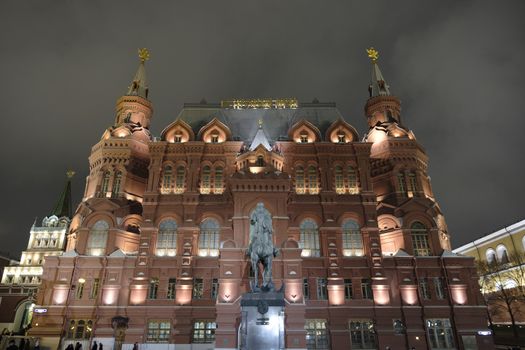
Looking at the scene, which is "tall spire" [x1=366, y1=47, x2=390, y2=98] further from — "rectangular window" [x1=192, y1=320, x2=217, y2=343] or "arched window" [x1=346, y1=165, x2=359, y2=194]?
"rectangular window" [x1=192, y1=320, x2=217, y2=343]

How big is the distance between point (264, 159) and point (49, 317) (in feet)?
82.1

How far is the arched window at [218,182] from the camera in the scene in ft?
139

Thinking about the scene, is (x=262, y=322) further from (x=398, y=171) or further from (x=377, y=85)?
(x=377, y=85)

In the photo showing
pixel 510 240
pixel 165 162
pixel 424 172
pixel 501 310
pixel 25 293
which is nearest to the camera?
pixel 165 162

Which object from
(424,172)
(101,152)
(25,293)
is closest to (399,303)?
(424,172)

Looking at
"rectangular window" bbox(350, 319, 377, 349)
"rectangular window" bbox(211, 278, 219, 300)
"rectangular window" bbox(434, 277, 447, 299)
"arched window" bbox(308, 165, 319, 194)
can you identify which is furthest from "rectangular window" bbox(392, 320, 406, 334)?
"rectangular window" bbox(211, 278, 219, 300)

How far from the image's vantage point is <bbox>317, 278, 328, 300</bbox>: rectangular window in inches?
1442

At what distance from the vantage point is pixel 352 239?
130 ft

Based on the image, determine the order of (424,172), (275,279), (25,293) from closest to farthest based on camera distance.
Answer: (275,279) → (424,172) → (25,293)

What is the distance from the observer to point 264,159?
134 ft

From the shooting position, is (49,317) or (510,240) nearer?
(49,317)

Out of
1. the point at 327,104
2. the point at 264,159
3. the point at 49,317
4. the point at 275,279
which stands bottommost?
the point at 49,317

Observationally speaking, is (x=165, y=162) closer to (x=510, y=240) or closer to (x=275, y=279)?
(x=275, y=279)

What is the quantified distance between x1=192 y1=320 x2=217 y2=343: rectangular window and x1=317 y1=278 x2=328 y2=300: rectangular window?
33.0ft
